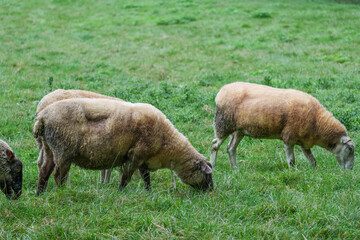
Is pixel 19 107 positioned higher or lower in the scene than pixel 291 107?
lower

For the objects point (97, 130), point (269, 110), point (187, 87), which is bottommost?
point (187, 87)

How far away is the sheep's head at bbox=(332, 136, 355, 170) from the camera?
7195 millimetres

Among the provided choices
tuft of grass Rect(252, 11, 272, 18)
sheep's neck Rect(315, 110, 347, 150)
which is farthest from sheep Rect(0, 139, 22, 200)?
tuft of grass Rect(252, 11, 272, 18)

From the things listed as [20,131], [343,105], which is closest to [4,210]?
[20,131]

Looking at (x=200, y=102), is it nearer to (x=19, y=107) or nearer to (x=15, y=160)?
(x=19, y=107)

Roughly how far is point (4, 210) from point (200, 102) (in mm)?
6200

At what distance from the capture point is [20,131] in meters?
8.31

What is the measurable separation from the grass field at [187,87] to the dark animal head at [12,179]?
13 centimetres

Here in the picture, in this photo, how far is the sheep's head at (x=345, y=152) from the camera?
7195mm

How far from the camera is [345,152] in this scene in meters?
7.24

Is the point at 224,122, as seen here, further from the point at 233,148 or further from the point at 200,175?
the point at 200,175

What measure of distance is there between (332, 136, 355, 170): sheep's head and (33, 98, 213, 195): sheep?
2631 millimetres

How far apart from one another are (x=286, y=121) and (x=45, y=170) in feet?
12.6

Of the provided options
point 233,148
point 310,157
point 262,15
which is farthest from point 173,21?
point 310,157
